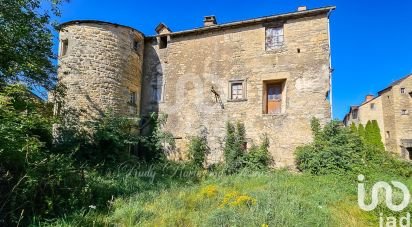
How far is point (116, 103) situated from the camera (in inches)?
518

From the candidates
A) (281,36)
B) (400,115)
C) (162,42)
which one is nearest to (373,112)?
(400,115)

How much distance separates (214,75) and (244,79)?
147cm

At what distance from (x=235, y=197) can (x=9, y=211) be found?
4426 millimetres

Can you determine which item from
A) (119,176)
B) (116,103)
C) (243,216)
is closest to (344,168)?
(243,216)

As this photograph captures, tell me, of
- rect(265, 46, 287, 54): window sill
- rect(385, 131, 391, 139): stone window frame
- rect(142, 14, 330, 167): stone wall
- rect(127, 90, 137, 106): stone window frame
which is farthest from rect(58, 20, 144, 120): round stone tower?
rect(385, 131, 391, 139): stone window frame

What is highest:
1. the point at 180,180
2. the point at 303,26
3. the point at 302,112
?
the point at 303,26

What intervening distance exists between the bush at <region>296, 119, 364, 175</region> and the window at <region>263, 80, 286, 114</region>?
1.83 meters

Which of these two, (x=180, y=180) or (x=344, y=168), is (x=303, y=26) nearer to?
(x=344, y=168)

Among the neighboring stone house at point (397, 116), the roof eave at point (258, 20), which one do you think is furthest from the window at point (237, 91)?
the neighboring stone house at point (397, 116)

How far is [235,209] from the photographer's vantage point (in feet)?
19.5

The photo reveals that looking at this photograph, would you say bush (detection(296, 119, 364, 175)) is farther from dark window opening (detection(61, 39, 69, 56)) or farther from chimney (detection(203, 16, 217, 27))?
dark window opening (detection(61, 39, 69, 56))

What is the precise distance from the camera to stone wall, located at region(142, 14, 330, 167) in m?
12.4
